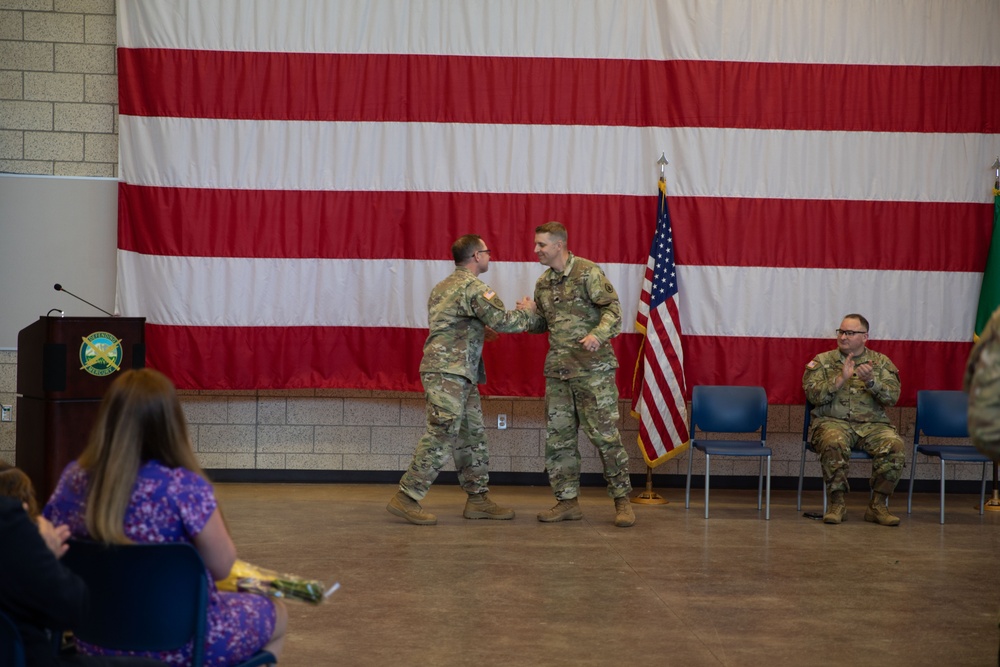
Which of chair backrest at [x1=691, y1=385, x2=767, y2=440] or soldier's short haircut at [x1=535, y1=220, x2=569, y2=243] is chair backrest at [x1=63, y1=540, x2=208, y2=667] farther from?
chair backrest at [x1=691, y1=385, x2=767, y2=440]

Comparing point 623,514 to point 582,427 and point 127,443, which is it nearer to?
point 582,427

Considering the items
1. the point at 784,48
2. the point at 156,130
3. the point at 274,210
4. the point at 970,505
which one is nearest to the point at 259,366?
the point at 274,210

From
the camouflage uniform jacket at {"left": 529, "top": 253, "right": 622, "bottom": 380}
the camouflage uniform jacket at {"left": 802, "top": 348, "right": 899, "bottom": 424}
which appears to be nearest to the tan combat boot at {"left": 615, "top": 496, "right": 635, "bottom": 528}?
the camouflage uniform jacket at {"left": 529, "top": 253, "right": 622, "bottom": 380}

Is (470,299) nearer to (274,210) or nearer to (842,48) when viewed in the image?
(274,210)

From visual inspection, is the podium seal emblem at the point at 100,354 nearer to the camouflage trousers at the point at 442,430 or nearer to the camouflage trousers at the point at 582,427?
the camouflage trousers at the point at 442,430

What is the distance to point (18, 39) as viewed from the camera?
7254 millimetres

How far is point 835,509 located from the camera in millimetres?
6488

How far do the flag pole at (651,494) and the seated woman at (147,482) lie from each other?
15.9 feet

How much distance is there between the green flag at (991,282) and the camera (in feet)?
23.1

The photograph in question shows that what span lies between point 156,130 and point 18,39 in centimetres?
126

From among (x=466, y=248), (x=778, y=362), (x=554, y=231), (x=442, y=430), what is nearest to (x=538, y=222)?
(x=554, y=231)

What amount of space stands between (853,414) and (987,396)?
4400 mm

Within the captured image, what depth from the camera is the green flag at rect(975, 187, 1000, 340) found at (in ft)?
23.1

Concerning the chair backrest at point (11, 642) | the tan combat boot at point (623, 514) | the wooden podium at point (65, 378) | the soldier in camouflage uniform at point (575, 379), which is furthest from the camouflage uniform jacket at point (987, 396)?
the wooden podium at point (65, 378)
